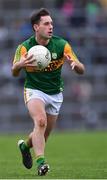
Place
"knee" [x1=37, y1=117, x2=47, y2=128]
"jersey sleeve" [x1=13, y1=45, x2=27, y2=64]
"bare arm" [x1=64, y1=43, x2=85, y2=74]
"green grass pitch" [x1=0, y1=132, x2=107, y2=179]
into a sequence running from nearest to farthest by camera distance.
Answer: "green grass pitch" [x1=0, y1=132, x2=107, y2=179], "knee" [x1=37, y1=117, x2=47, y2=128], "bare arm" [x1=64, y1=43, x2=85, y2=74], "jersey sleeve" [x1=13, y1=45, x2=27, y2=64]

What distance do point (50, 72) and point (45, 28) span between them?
2.21 ft

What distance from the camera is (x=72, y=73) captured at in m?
27.8

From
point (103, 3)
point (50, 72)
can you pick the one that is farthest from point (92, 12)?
point (50, 72)

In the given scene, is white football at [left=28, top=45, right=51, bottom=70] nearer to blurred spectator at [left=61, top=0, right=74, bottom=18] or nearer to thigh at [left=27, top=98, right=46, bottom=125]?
thigh at [left=27, top=98, right=46, bottom=125]

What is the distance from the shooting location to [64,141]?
2228 centimetres

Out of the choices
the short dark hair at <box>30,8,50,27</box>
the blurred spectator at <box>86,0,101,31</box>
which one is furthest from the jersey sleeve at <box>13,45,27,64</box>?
the blurred spectator at <box>86,0,101,31</box>

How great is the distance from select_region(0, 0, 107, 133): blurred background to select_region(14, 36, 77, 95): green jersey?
1336cm

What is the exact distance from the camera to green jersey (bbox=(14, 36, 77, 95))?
13000mm

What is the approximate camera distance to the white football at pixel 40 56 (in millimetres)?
12445

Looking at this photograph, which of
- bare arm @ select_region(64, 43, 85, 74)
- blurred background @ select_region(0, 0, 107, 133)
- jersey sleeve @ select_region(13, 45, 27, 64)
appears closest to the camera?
bare arm @ select_region(64, 43, 85, 74)

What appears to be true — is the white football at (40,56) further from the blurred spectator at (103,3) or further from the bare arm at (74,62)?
the blurred spectator at (103,3)

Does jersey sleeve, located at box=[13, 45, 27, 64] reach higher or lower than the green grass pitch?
higher

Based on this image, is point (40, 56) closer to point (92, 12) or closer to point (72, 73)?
point (72, 73)

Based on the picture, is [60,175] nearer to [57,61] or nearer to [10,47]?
[57,61]
